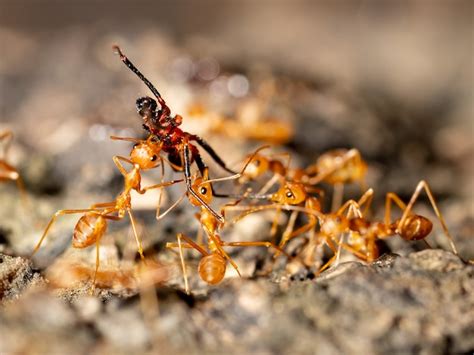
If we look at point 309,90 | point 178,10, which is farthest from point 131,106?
point 178,10

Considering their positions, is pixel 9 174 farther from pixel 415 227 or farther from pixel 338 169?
pixel 415 227

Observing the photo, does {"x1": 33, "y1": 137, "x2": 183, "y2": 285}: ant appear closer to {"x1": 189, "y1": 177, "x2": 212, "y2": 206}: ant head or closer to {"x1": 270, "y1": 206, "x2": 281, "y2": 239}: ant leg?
{"x1": 189, "y1": 177, "x2": 212, "y2": 206}: ant head

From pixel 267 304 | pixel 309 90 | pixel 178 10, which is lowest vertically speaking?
pixel 267 304

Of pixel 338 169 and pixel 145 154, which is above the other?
pixel 145 154

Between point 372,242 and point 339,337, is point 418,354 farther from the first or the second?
point 372,242

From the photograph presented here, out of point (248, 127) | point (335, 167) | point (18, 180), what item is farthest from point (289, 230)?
point (18, 180)

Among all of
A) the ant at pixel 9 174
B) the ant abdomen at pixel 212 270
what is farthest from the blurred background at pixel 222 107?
the ant abdomen at pixel 212 270
